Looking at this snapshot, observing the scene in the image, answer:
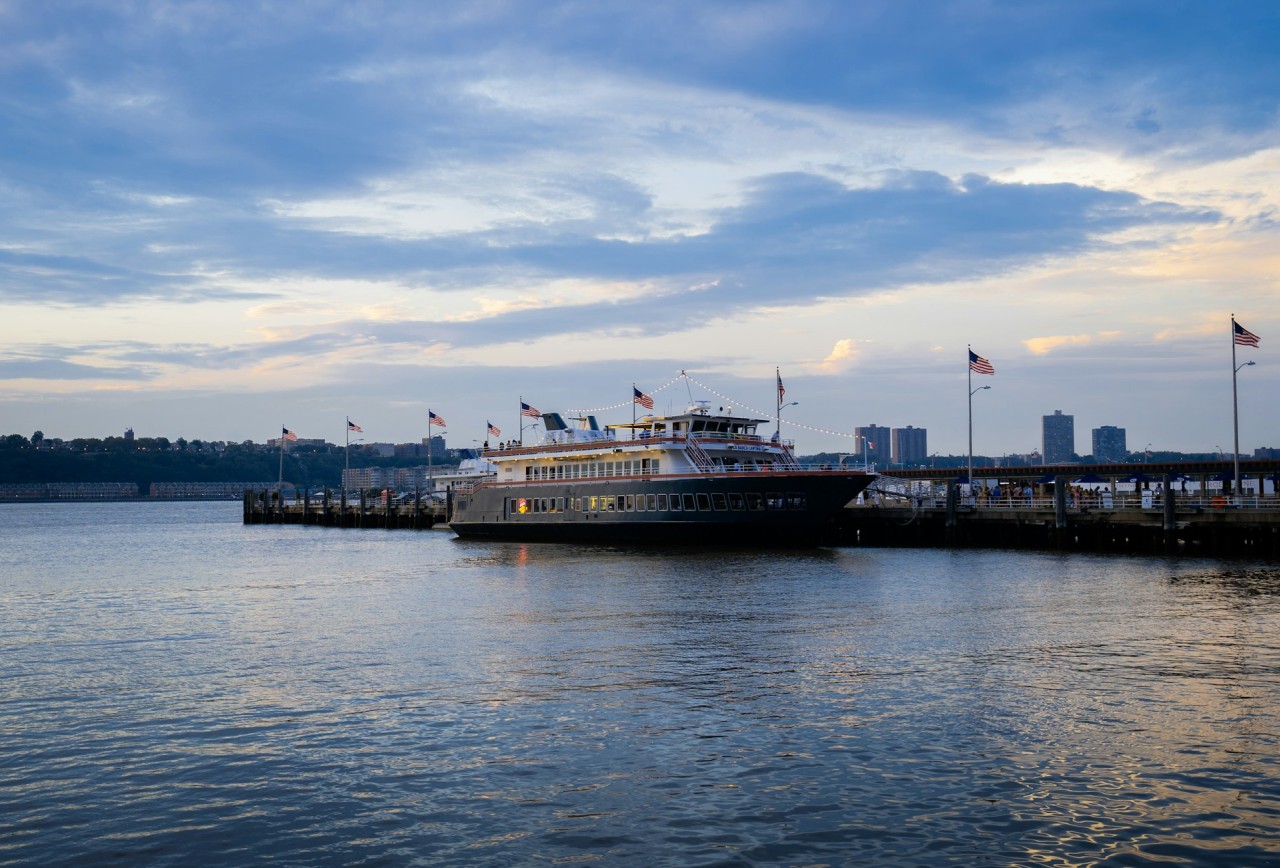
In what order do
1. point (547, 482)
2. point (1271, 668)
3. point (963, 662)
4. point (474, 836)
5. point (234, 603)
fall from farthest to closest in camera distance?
point (547, 482) → point (234, 603) → point (963, 662) → point (1271, 668) → point (474, 836)

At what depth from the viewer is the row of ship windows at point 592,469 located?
62.8m

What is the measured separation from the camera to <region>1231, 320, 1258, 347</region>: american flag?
5097 cm

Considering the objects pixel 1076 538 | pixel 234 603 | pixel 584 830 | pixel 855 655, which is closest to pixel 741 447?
pixel 1076 538

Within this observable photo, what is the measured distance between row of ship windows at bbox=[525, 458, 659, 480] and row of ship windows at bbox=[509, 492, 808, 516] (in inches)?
64.4

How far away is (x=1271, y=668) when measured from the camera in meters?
21.2

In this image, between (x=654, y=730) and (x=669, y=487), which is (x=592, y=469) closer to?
(x=669, y=487)

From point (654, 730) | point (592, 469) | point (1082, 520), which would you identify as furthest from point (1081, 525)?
point (654, 730)

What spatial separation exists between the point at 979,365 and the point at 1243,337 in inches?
563

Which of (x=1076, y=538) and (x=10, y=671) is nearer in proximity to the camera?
(x=10, y=671)

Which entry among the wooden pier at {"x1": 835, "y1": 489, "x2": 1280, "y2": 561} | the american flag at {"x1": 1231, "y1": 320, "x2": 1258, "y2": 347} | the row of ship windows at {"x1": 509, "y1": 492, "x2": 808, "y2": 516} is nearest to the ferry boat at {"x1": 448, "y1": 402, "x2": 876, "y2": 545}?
the row of ship windows at {"x1": 509, "y1": 492, "x2": 808, "y2": 516}

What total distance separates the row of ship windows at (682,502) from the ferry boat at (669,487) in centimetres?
5

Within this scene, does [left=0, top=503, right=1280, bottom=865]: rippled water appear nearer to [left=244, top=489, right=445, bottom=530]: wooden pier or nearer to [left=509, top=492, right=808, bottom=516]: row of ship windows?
[left=509, top=492, right=808, bottom=516]: row of ship windows

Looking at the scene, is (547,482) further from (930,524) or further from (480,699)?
(480,699)

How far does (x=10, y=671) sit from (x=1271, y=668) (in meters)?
26.1
